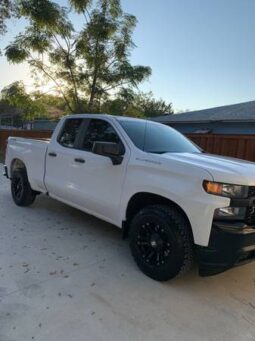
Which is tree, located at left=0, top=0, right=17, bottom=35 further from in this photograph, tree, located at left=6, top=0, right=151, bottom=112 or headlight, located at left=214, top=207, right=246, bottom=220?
headlight, located at left=214, top=207, right=246, bottom=220

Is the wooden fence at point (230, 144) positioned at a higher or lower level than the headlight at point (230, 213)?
higher

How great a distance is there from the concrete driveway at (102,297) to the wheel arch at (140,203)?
0.51 metres

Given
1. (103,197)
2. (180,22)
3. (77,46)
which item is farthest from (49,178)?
(77,46)

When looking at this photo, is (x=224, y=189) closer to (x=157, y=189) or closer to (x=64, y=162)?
(x=157, y=189)

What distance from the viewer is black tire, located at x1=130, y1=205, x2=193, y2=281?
3584 mm

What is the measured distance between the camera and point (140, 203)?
14.0ft

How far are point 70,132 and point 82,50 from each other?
433 inches

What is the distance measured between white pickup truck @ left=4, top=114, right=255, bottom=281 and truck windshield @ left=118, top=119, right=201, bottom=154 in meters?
0.02

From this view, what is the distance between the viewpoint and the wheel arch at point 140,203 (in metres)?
3.89

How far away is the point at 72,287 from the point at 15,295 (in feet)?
1.88

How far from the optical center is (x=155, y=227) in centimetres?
386

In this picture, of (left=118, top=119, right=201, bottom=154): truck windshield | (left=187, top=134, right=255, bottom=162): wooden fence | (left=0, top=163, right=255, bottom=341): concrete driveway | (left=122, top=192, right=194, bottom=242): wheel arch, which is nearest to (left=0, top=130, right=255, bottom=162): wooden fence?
(left=187, top=134, right=255, bottom=162): wooden fence

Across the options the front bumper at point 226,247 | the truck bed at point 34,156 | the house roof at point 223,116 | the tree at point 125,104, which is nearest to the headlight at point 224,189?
the front bumper at point 226,247

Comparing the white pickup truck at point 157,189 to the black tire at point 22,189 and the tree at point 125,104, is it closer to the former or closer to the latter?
the black tire at point 22,189
